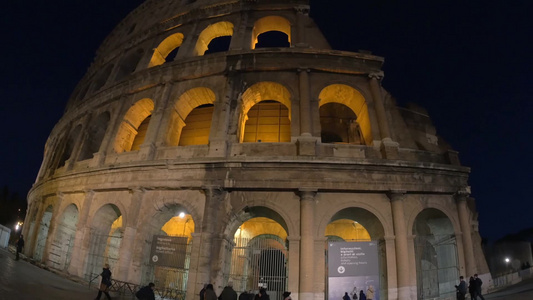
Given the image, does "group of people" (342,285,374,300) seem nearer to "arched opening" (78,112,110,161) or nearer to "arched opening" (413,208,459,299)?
"arched opening" (413,208,459,299)

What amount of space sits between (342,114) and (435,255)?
7848 mm

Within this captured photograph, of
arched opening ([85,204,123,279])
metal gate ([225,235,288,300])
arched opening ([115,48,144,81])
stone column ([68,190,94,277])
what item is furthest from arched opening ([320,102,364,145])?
arched opening ([115,48,144,81])

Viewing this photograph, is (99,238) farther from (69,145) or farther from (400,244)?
(400,244)

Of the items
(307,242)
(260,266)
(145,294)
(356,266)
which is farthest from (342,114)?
(145,294)

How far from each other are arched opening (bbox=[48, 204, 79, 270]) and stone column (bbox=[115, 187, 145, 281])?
12.7ft

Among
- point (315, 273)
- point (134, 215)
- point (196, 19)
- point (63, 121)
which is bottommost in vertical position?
point (315, 273)

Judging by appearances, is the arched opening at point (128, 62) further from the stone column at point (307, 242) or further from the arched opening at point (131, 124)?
the stone column at point (307, 242)

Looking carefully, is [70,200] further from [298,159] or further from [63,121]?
[298,159]

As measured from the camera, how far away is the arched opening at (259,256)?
11.2 meters

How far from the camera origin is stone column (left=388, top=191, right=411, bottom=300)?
32.3ft

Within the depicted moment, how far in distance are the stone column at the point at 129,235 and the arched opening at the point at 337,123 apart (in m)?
9.20

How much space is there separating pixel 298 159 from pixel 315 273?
376 centimetres

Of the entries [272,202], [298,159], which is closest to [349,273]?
[272,202]

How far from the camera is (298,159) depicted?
35.6 feet
